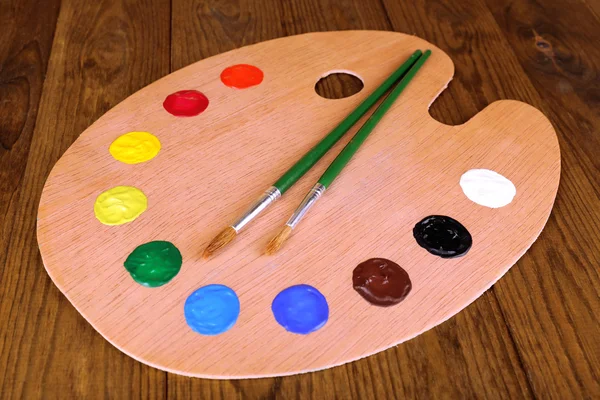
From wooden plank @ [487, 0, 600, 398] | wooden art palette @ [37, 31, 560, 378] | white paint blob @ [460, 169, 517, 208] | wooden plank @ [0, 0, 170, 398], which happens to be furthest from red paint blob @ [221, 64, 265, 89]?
wooden plank @ [487, 0, 600, 398]

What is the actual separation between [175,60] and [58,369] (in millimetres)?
564

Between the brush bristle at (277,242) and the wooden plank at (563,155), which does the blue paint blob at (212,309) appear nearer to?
the brush bristle at (277,242)

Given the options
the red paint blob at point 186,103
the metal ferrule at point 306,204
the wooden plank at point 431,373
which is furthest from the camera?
the red paint blob at point 186,103

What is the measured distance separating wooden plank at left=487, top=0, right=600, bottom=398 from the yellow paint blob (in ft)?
1.56

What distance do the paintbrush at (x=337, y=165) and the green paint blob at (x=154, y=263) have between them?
11cm

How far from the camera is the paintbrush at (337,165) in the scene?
721 mm

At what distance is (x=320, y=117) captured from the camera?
907 millimetres

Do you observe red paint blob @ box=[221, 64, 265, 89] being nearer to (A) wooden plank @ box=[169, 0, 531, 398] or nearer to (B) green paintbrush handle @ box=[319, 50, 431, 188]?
(B) green paintbrush handle @ box=[319, 50, 431, 188]

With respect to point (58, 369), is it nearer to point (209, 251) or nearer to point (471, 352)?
point (209, 251)

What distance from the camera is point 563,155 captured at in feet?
2.93

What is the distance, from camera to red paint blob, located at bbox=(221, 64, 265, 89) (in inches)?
37.4

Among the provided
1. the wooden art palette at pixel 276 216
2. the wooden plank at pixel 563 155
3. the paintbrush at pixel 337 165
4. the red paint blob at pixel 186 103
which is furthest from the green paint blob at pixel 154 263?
the wooden plank at pixel 563 155

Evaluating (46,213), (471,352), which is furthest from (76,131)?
(471,352)

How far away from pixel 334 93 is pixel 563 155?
0.34m
